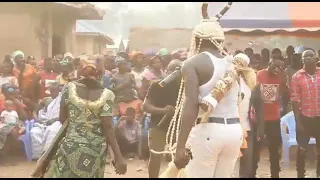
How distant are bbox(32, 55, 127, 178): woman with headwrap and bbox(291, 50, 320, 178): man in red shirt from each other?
3.32 meters

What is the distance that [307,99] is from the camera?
7879mm

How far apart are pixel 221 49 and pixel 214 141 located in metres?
0.70

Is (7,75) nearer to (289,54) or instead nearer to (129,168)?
(129,168)

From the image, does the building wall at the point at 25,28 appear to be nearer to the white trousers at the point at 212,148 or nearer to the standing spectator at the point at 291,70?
the standing spectator at the point at 291,70

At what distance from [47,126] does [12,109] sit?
61cm

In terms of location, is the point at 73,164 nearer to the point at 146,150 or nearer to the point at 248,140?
the point at 248,140

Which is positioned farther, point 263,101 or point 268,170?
point 268,170

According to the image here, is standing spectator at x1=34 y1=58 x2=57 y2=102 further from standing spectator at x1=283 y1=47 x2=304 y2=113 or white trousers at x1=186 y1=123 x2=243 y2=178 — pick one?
white trousers at x1=186 y1=123 x2=243 y2=178

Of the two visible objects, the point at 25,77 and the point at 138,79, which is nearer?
the point at 25,77

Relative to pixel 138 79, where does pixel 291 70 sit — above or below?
above

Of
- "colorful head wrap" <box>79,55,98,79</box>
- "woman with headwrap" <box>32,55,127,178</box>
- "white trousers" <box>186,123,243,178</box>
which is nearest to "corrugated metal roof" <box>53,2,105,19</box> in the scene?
"colorful head wrap" <box>79,55,98,79</box>

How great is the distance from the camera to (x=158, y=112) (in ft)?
21.2

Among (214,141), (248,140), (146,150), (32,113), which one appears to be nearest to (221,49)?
(214,141)

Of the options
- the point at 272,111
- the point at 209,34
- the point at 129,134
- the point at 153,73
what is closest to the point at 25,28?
the point at 153,73
